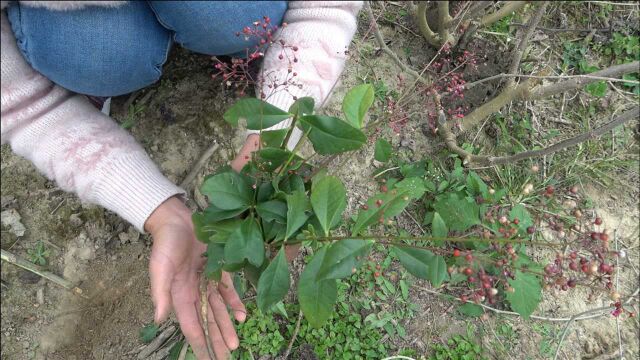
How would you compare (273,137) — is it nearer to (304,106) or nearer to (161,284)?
(304,106)

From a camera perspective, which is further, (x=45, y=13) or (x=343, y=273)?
(x=45, y=13)

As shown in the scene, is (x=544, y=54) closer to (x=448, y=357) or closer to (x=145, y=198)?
(x=448, y=357)

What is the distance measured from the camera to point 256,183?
1117mm

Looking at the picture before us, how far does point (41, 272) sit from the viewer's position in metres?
1.60

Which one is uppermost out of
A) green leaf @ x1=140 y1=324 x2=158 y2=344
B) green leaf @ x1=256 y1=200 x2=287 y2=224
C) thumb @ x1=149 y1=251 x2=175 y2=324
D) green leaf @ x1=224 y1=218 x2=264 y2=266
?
green leaf @ x1=256 y1=200 x2=287 y2=224

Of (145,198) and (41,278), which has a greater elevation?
(145,198)

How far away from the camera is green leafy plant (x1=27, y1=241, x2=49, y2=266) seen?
162 cm

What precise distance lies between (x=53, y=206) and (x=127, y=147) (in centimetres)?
52

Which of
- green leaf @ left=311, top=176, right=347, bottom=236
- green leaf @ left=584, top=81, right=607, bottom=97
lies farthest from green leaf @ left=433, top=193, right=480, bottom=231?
green leaf @ left=584, top=81, right=607, bottom=97

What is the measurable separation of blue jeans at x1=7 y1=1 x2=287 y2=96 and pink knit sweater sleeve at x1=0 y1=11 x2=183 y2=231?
43mm

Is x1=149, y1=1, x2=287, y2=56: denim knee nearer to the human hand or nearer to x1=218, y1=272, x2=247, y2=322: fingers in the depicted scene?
the human hand

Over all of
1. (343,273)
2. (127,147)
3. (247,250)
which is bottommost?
(127,147)

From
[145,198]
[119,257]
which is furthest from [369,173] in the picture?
[119,257]

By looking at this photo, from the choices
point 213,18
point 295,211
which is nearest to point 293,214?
point 295,211
